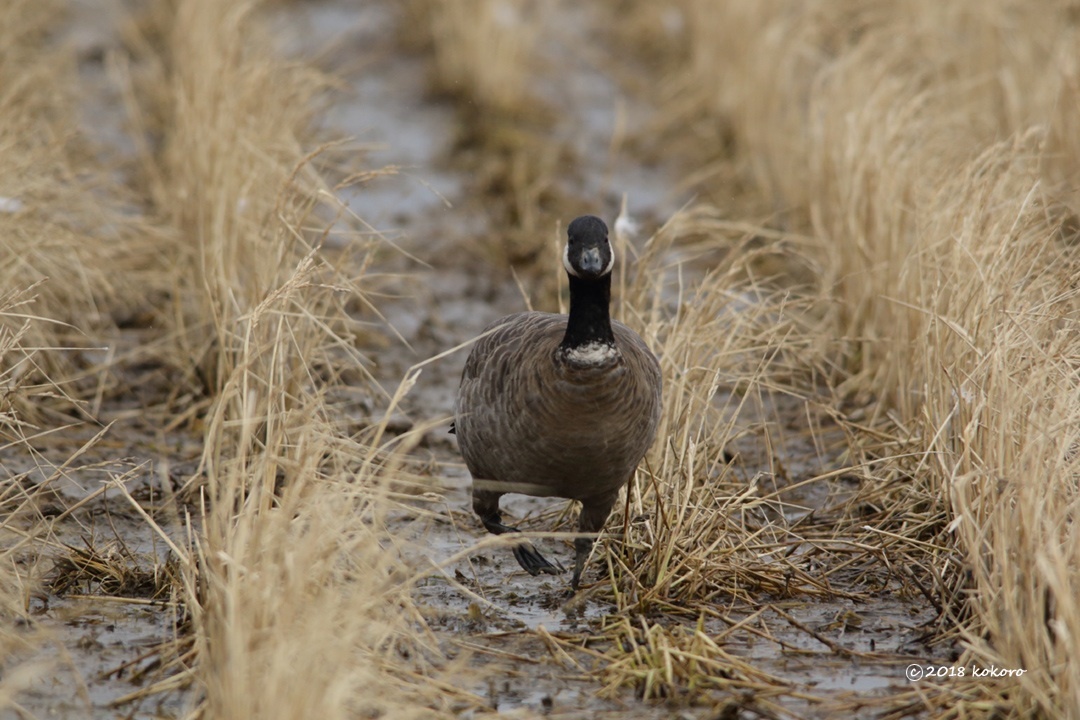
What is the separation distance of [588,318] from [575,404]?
28cm

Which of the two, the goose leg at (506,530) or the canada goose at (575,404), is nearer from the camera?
the canada goose at (575,404)

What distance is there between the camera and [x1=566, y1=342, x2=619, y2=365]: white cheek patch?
14.8ft

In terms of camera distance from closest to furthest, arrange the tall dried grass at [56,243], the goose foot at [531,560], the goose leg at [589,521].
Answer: the goose leg at [589,521], the goose foot at [531,560], the tall dried grass at [56,243]

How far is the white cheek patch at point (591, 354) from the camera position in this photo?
4496 mm

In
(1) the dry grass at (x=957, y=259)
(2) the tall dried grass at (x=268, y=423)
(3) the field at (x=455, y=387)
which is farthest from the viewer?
(1) the dry grass at (x=957, y=259)

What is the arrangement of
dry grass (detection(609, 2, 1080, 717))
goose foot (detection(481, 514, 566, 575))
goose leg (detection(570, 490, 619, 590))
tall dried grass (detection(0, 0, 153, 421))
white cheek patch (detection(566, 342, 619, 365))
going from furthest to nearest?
tall dried grass (detection(0, 0, 153, 421)), goose foot (detection(481, 514, 566, 575)), goose leg (detection(570, 490, 619, 590)), white cheek patch (detection(566, 342, 619, 365)), dry grass (detection(609, 2, 1080, 717))

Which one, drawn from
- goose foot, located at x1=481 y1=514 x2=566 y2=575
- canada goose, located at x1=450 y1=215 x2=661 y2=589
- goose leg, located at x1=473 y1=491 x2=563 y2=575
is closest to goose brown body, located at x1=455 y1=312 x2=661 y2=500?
canada goose, located at x1=450 y1=215 x2=661 y2=589

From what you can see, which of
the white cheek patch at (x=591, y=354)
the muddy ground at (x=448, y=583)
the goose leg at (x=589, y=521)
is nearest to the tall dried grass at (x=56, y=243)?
the muddy ground at (x=448, y=583)

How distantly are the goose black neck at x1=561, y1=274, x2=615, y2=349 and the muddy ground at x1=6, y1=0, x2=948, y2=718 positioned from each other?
694mm

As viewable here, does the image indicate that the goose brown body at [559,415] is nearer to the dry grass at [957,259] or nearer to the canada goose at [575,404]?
the canada goose at [575,404]

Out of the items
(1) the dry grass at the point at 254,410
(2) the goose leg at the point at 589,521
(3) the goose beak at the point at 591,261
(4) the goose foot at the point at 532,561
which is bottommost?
(4) the goose foot at the point at 532,561

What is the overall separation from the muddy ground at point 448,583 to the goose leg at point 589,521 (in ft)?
0.41

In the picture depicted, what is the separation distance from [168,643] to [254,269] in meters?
2.20

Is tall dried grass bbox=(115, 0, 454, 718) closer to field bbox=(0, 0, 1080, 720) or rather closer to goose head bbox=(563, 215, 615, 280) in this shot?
field bbox=(0, 0, 1080, 720)
